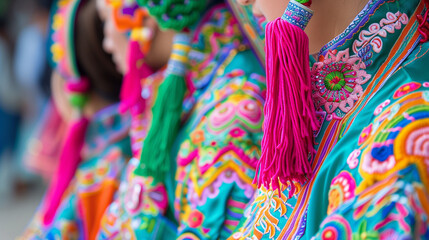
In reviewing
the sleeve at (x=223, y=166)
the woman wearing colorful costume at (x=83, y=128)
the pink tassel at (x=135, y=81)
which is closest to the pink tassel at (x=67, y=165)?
the woman wearing colorful costume at (x=83, y=128)

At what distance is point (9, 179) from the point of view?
2797 mm

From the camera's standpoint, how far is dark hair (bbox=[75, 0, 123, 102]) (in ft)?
4.88

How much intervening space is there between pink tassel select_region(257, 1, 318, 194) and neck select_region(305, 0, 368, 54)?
0.06 m

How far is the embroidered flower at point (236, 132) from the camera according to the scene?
932 millimetres

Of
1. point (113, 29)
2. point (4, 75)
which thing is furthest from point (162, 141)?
point (4, 75)

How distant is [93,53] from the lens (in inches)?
59.0

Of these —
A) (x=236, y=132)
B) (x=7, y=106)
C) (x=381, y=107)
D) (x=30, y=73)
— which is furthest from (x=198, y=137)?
(x=7, y=106)

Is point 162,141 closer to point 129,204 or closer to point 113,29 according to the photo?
point 129,204

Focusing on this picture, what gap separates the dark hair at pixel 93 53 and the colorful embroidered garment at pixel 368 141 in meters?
0.84

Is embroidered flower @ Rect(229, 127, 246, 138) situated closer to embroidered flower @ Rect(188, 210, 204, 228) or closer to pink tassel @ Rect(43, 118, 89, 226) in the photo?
embroidered flower @ Rect(188, 210, 204, 228)

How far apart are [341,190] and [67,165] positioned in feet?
3.32

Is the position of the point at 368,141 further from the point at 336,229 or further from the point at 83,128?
the point at 83,128

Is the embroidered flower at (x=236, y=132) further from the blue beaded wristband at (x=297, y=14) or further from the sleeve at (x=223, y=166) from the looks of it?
the blue beaded wristband at (x=297, y=14)

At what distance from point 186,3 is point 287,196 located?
49 centimetres
